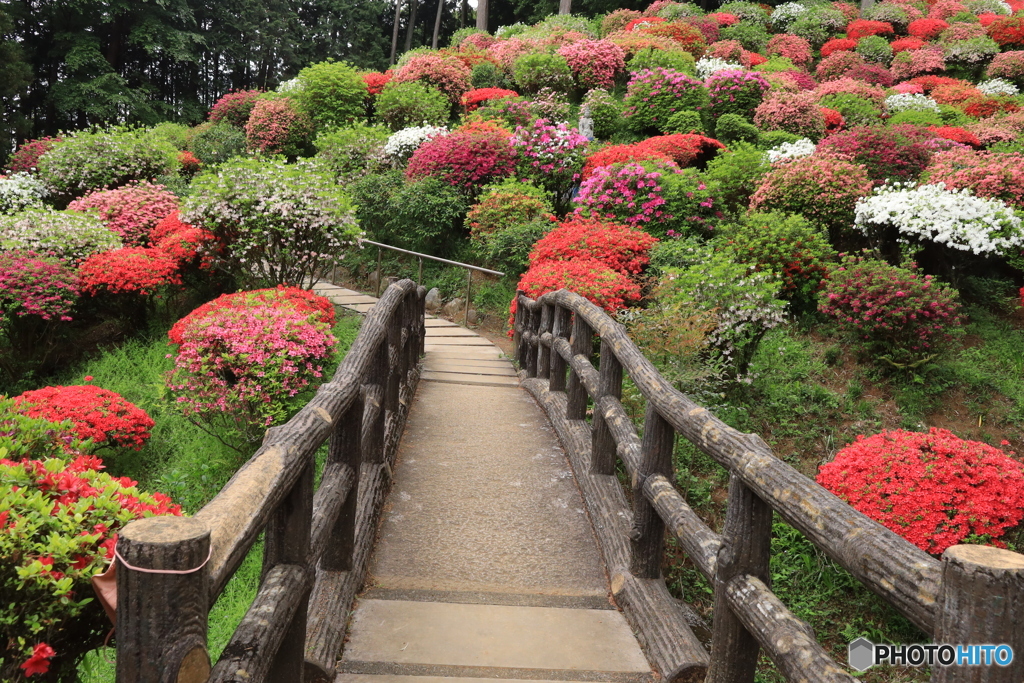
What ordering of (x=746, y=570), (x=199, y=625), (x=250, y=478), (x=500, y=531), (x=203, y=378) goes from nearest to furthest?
1. (x=199, y=625)
2. (x=250, y=478)
3. (x=746, y=570)
4. (x=500, y=531)
5. (x=203, y=378)

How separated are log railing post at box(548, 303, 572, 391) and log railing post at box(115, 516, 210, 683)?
4865mm

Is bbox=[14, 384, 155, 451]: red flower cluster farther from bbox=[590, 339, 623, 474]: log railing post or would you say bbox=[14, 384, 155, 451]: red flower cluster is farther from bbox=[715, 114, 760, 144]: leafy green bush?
bbox=[715, 114, 760, 144]: leafy green bush

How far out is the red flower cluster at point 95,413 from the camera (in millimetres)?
5598

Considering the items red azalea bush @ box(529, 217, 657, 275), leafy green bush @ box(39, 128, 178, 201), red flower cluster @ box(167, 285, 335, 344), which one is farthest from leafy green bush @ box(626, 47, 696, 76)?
red flower cluster @ box(167, 285, 335, 344)

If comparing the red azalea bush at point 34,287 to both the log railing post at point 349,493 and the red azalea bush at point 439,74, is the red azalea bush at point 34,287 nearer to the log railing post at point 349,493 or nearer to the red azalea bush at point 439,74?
the log railing post at point 349,493

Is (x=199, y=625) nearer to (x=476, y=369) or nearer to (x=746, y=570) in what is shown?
(x=746, y=570)

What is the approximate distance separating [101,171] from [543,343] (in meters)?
10.4

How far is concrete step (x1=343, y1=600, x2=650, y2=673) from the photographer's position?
285cm

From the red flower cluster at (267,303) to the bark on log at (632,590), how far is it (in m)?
3.03

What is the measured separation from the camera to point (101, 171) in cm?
1275

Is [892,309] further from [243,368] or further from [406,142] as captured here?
[406,142]

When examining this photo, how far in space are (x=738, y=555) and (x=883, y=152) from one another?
10642 mm

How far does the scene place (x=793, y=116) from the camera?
1630 centimetres

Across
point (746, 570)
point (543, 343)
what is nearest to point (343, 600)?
point (746, 570)
